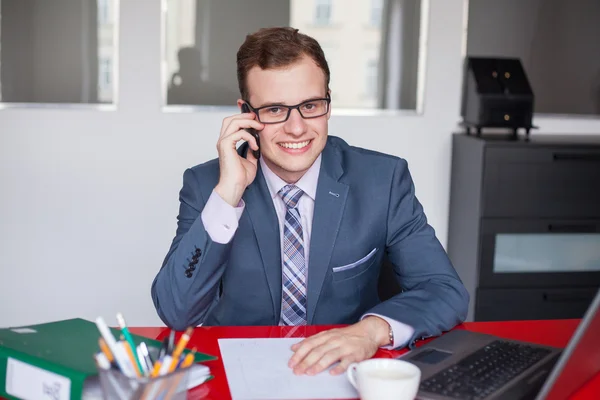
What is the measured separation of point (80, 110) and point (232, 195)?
82.3 inches

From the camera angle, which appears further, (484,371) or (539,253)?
(539,253)

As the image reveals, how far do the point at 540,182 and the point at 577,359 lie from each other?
2.68m

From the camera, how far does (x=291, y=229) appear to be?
211cm

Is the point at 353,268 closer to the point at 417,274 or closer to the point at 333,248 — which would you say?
the point at 333,248

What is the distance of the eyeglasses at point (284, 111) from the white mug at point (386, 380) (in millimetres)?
897

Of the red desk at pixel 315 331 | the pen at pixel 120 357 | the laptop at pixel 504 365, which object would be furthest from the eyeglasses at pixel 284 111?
the pen at pixel 120 357

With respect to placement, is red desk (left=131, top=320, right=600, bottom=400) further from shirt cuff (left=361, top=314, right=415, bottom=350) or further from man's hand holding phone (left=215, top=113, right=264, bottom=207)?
man's hand holding phone (left=215, top=113, right=264, bottom=207)

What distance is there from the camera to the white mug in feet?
4.04

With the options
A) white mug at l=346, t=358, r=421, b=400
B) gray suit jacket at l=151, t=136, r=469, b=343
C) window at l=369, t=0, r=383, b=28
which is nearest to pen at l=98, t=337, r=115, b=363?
white mug at l=346, t=358, r=421, b=400

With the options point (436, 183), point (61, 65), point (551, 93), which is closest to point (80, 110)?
point (61, 65)

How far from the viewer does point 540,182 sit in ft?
12.2

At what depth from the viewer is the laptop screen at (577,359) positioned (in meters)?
1.11

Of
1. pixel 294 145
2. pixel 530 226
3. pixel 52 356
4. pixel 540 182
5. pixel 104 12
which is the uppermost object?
pixel 104 12

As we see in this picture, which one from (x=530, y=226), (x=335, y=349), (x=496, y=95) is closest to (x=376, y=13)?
(x=496, y=95)
